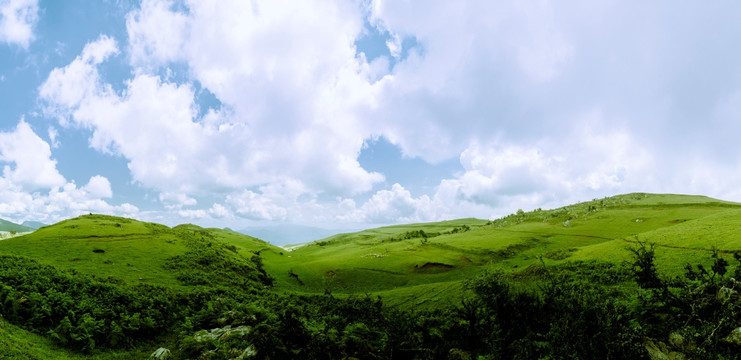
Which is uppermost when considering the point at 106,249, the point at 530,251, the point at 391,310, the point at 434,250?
the point at 106,249

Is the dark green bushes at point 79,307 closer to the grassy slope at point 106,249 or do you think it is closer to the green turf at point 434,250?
the grassy slope at point 106,249

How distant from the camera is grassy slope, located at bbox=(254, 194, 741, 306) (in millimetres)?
21984

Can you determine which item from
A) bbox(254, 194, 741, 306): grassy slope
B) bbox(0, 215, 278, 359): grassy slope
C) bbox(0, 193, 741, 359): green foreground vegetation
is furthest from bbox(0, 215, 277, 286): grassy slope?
bbox(254, 194, 741, 306): grassy slope

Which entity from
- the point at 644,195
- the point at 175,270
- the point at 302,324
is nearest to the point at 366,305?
the point at 302,324

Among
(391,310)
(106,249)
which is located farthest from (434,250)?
(106,249)

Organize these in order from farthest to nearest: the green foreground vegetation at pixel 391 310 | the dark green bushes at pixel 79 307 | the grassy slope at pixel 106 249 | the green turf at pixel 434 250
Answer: the grassy slope at pixel 106 249, the green turf at pixel 434 250, the dark green bushes at pixel 79 307, the green foreground vegetation at pixel 391 310

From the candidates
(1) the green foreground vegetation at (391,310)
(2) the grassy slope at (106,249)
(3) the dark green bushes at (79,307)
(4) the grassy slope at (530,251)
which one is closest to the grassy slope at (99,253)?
(2) the grassy slope at (106,249)

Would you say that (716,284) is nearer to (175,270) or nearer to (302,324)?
(302,324)

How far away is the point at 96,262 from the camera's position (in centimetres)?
2945

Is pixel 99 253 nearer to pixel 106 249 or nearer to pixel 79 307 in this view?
pixel 106 249

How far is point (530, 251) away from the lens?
1788 inches

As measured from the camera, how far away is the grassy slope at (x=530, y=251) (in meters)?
22.0

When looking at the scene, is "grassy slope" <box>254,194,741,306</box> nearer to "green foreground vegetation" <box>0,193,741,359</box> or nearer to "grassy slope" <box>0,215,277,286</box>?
"green foreground vegetation" <box>0,193,741,359</box>

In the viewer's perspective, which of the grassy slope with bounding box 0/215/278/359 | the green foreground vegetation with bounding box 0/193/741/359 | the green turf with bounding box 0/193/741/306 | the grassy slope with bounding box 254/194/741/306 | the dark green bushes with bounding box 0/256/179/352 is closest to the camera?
the green foreground vegetation with bounding box 0/193/741/359
